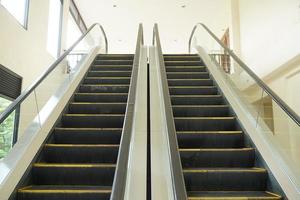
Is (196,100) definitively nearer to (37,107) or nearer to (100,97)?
(100,97)

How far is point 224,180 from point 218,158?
0.35 meters

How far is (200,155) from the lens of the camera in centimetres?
327

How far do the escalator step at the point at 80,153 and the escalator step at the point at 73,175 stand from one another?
30 cm

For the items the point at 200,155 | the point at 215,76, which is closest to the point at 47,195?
the point at 200,155

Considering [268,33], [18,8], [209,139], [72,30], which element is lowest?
[209,139]

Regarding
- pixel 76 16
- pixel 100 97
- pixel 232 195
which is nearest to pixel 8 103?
pixel 100 97

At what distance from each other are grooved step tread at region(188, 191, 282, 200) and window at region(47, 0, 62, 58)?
671cm

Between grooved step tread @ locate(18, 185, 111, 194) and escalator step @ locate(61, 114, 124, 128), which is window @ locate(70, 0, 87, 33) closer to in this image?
escalator step @ locate(61, 114, 124, 128)

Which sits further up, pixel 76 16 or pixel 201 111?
pixel 76 16

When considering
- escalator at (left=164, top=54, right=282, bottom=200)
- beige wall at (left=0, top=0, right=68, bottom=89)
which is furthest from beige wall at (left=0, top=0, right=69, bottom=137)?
escalator at (left=164, top=54, right=282, bottom=200)

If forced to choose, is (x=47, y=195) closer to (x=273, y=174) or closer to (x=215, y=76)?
(x=273, y=174)

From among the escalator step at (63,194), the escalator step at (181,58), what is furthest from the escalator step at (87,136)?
the escalator step at (181,58)

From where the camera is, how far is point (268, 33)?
6.02 metres

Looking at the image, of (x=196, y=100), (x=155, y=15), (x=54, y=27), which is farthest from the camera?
(x=155, y=15)
